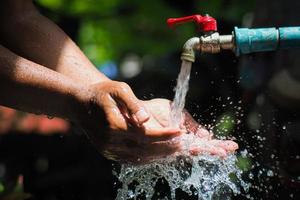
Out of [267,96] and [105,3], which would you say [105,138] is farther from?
[105,3]

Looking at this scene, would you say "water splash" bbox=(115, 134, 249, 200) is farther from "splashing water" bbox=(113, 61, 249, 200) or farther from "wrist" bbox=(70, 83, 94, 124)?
"wrist" bbox=(70, 83, 94, 124)

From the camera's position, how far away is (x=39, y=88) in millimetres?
2324

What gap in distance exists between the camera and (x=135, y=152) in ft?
7.34

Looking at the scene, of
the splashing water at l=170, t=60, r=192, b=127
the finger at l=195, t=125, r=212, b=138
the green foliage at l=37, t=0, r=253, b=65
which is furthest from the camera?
the green foliage at l=37, t=0, r=253, b=65

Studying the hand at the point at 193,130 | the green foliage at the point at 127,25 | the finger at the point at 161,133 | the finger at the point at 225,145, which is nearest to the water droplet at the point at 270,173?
the hand at the point at 193,130

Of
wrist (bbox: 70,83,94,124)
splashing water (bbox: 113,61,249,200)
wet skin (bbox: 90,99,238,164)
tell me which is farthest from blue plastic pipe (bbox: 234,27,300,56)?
wrist (bbox: 70,83,94,124)

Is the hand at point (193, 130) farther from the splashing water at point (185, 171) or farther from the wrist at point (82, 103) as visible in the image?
the wrist at point (82, 103)

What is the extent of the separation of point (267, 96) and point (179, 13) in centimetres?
287

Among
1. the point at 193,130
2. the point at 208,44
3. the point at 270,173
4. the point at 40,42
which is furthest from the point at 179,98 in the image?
the point at 270,173

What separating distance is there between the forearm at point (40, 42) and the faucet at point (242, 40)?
0.55 m

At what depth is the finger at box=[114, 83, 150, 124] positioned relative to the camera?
2113 millimetres

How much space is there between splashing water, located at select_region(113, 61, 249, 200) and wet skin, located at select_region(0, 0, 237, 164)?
0.17 ft

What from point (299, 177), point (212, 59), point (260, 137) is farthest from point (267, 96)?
point (212, 59)

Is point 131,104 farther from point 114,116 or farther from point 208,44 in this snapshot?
point 208,44
